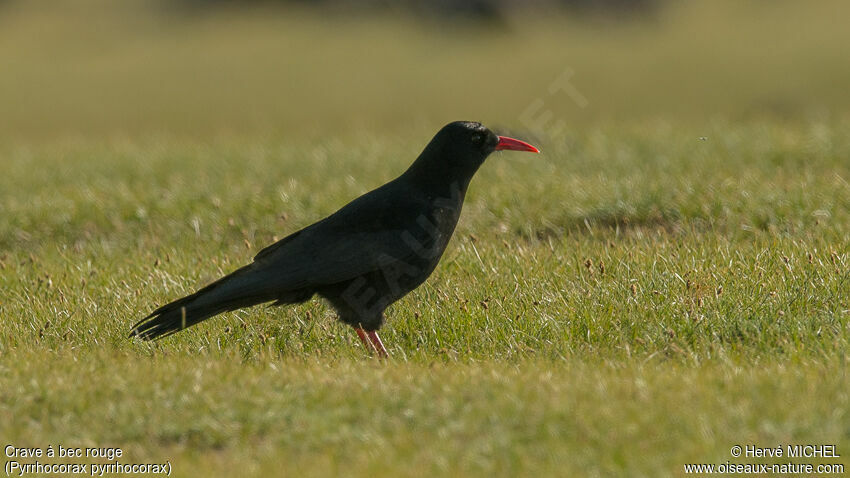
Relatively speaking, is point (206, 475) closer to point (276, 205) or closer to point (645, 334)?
point (645, 334)

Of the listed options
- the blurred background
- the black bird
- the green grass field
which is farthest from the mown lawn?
the blurred background

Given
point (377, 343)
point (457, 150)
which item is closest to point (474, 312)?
point (377, 343)

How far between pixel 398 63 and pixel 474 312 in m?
33.6

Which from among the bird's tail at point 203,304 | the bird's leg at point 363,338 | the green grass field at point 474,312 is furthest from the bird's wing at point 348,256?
the green grass field at point 474,312

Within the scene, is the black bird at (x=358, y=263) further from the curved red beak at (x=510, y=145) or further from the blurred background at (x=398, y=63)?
the blurred background at (x=398, y=63)

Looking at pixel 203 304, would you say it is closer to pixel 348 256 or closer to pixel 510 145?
pixel 348 256

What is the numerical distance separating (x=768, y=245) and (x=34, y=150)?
42.7 ft

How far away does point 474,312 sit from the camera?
272 inches

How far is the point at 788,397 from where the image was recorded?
16.3ft

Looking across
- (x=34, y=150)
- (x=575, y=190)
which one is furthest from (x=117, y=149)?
(x=575, y=190)

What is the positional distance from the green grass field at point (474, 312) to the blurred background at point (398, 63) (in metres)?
10.5

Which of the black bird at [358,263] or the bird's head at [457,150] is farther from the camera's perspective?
the bird's head at [457,150]

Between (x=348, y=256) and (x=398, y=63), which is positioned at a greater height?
(x=348, y=256)

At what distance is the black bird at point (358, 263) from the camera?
20.9ft
